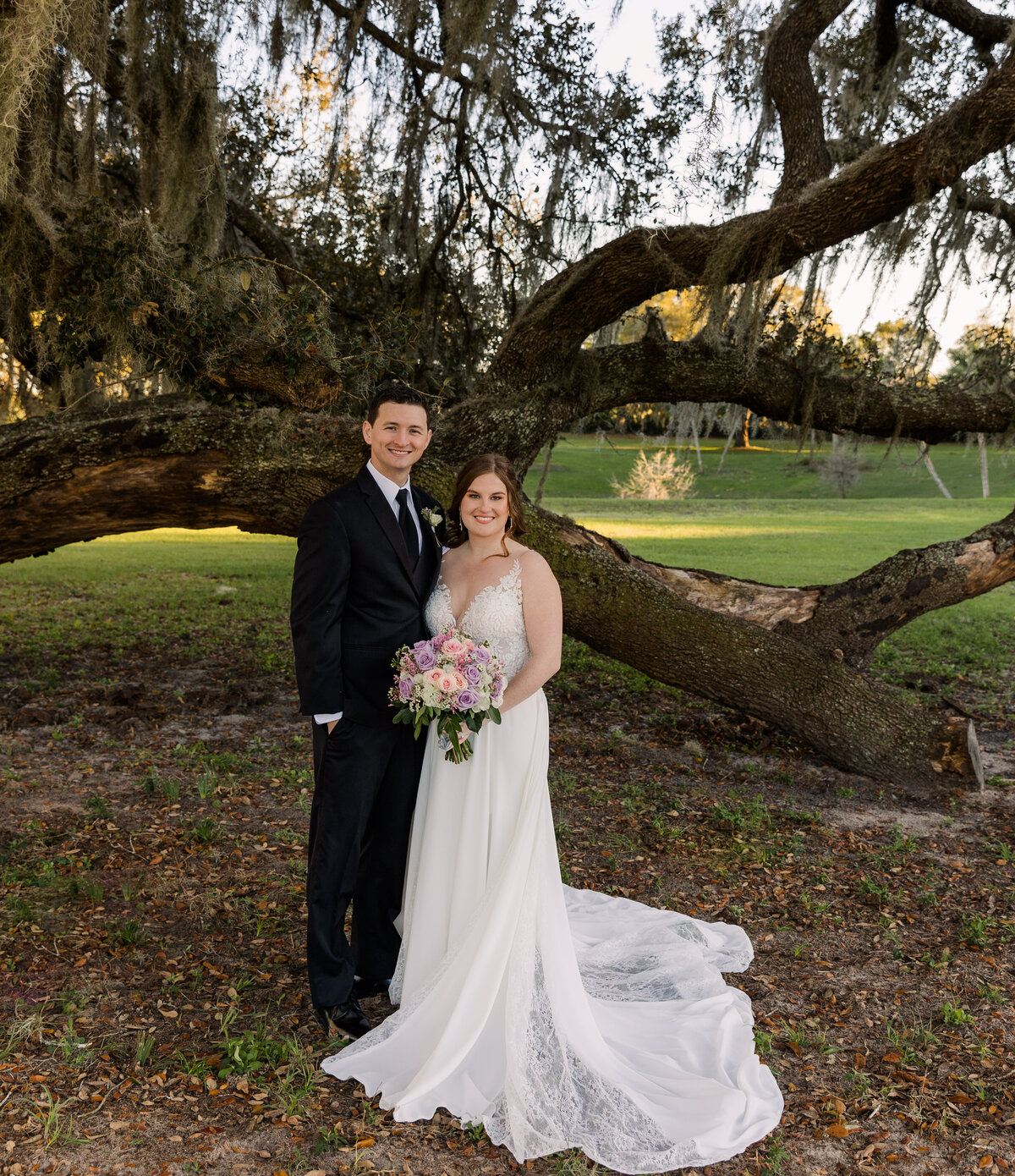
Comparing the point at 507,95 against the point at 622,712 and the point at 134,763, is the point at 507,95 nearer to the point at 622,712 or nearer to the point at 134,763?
the point at 622,712

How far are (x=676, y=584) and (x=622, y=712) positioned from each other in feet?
3.93

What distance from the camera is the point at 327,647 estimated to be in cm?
310

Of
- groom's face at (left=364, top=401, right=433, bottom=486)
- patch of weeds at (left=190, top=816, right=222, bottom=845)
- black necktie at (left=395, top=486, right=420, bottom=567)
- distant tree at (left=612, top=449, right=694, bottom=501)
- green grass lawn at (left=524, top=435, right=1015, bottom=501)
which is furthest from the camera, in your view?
green grass lawn at (left=524, top=435, right=1015, bottom=501)

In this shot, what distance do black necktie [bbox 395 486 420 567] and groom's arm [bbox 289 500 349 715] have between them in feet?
0.81

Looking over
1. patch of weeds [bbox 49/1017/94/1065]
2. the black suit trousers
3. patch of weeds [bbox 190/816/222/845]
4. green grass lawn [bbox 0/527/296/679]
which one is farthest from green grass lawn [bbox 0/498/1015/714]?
patch of weeds [bbox 49/1017/94/1065]

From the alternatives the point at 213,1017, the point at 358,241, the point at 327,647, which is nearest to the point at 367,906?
the point at 213,1017

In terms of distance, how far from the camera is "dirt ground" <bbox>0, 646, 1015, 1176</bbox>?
8.87 feet

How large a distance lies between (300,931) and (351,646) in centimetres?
143

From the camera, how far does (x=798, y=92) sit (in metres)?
6.34

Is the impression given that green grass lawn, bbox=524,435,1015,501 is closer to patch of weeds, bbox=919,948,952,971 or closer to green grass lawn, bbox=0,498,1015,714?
green grass lawn, bbox=0,498,1015,714

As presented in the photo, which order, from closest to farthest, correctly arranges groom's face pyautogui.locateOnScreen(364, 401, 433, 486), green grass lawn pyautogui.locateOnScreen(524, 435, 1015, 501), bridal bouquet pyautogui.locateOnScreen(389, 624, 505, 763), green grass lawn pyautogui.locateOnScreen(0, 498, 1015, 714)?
bridal bouquet pyautogui.locateOnScreen(389, 624, 505, 763), groom's face pyautogui.locateOnScreen(364, 401, 433, 486), green grass lawn pyautogui.locateOnScreen(0, 498, 1015, 714), green grass lawn pyautogui.locateOnScreen(524, 435, 1015, 501)

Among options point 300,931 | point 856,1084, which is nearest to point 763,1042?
point 856,1084

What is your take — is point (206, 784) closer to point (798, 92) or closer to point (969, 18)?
point (798, 92)

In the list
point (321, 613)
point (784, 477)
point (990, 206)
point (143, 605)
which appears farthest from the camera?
point (784, 477)
